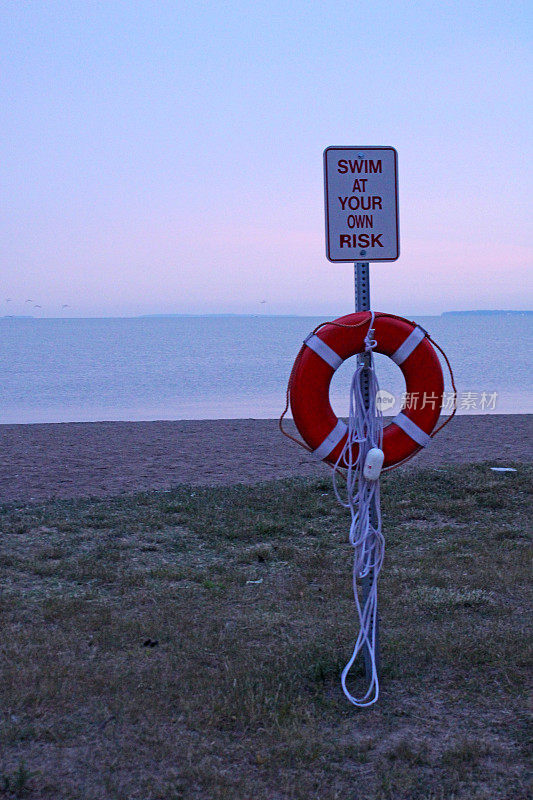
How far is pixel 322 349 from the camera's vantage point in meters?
3.42

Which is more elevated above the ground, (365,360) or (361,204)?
(361,204)

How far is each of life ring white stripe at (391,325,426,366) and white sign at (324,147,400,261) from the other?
14.6 inches

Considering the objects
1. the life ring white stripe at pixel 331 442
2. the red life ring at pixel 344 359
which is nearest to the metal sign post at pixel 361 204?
the red life ring at pixel 344 359

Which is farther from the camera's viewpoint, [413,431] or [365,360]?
[413,431]

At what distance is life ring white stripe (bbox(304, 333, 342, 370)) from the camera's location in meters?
3.41

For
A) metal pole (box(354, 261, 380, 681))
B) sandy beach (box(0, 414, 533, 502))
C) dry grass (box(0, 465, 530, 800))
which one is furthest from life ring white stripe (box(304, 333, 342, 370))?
sandy beach (box(0, 414, 533, 502))

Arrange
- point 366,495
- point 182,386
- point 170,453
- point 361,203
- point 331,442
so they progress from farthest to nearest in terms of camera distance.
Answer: point 182,386
point 170,453
point 331,442
point 366,495
point 361,203

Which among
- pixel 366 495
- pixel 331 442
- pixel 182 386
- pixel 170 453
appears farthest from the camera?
pixel 182 386

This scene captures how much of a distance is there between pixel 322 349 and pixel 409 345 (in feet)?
1.26

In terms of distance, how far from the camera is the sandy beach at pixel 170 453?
26.1 ft

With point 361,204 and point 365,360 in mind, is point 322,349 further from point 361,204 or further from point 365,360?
point 361,204

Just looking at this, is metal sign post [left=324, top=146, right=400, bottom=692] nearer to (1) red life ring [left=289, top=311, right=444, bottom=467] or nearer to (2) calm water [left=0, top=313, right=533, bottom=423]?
(1) red life ring [left=289, top=311, right=444, bottom=467]

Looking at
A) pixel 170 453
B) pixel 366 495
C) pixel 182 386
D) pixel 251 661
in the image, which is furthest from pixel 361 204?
pixel 182 386

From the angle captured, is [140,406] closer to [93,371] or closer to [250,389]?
[250,389]
